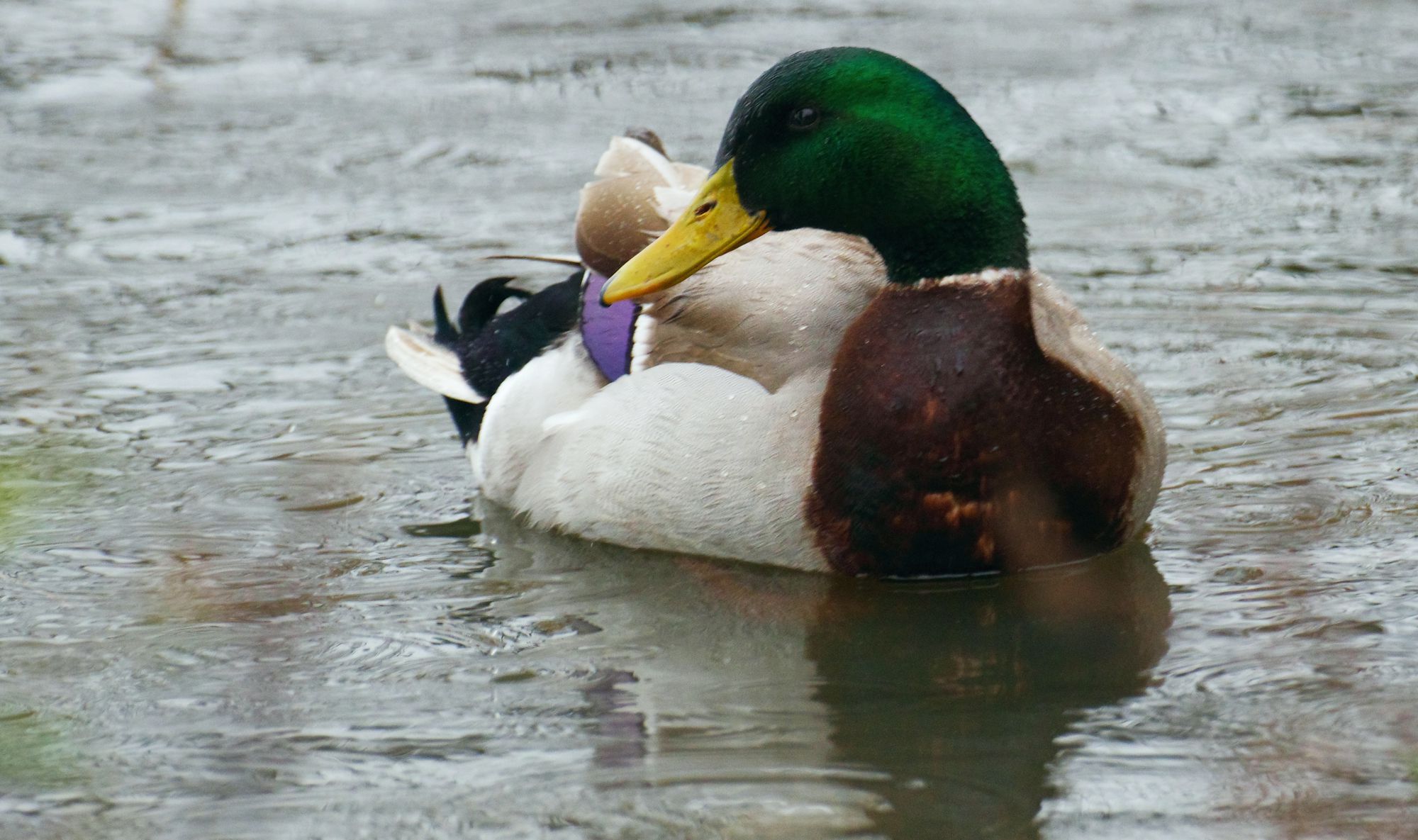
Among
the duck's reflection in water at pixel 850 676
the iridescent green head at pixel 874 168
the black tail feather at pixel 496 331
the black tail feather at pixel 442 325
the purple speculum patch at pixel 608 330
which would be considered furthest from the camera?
the black tail feather at pixel 442 325

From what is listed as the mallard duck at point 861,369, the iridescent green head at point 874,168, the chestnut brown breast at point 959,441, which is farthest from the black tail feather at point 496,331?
the chestnut brown breast at point 959,441

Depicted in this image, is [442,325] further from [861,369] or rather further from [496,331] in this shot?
[861,369]

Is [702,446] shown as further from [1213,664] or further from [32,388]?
[32,388]

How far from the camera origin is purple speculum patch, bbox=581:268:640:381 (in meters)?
5.14

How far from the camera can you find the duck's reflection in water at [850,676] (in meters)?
3.59

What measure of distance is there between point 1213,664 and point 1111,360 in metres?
0.91

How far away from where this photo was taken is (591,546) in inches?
203

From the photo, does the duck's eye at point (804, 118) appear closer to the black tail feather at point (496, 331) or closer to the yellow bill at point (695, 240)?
the yellow bill at point (695, 240)

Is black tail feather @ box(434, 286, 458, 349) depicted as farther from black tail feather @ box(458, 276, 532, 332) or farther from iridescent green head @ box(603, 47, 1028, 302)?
iridescent green head @ box(603, 47, 1028, 302)

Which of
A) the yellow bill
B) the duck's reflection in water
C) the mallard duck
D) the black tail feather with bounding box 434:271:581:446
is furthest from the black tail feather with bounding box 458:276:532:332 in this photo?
the yellow bill

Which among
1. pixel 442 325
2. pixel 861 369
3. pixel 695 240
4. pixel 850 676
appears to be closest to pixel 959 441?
pixel 861 369

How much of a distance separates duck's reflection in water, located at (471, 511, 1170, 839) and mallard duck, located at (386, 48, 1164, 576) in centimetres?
10

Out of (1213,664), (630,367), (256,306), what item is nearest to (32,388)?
(256,306)

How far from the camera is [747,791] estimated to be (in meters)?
3.57
